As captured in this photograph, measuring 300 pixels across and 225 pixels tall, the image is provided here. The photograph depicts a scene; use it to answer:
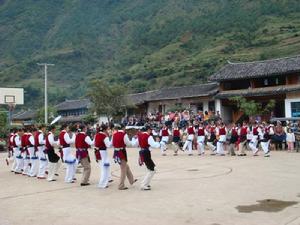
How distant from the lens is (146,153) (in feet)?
38.3

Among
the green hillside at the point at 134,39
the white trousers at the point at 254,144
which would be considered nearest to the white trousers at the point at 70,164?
the white trousers at the point at 254,144

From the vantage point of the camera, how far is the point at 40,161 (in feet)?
48.4

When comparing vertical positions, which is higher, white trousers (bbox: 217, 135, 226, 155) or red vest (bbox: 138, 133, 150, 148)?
red vest (bbox: 138, 133, 150, 148)

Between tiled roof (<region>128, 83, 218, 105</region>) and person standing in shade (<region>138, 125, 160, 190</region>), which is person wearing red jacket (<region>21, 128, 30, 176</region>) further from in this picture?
tiled roof (<region>128, 83, 218, 105</region>)

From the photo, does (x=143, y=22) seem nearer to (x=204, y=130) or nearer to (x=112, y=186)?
(x=204, y=130)

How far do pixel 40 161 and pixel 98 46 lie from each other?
306 ft

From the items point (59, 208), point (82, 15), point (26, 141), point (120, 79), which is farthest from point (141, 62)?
point (59, 208)

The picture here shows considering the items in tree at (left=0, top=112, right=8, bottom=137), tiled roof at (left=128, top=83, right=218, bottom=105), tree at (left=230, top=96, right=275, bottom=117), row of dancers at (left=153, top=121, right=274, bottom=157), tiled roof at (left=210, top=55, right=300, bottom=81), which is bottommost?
row of dancers at (left=153, top=121, right=274, bottom=157)

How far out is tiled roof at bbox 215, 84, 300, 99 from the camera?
33.2m

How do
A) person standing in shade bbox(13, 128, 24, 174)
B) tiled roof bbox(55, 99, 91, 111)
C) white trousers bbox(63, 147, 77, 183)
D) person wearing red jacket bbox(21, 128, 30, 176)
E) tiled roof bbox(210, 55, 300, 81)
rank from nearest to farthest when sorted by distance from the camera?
white trousers bbox(63, 147, 77, 183) < person wearing red jacket bbox(21, 128, 30, 176) < person standing in shade bbox(13, 128, 24, 174) < tiled roof bbox(210, 55, 300, 81) < tiled roof bbox(55, 99, 91, 111)

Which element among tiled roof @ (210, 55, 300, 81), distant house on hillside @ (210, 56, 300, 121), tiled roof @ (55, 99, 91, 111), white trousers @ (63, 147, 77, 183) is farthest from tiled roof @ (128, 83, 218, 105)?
white trousers @ (63, 147, 77, 183)

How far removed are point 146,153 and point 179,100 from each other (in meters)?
29.6

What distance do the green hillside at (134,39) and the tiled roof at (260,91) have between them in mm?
19166

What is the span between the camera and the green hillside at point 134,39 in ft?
208
